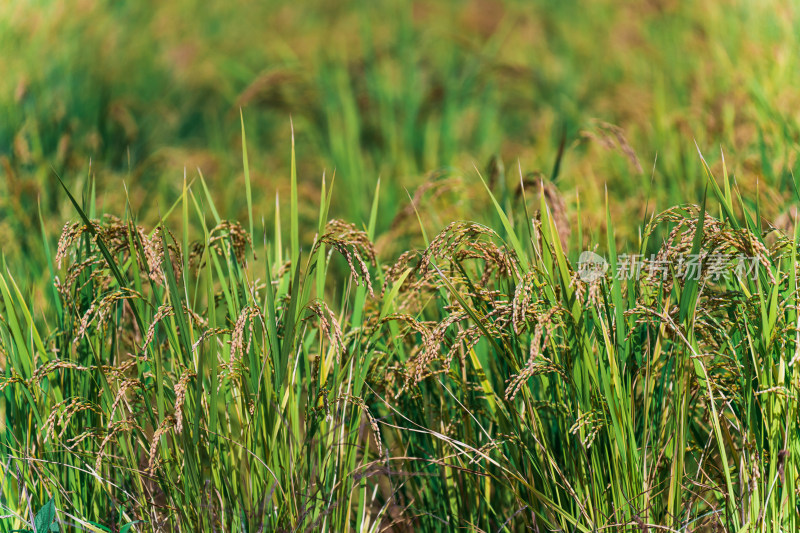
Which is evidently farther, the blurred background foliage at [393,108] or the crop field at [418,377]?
the blurred background foliage at [393,108]

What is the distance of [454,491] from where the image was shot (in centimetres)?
162

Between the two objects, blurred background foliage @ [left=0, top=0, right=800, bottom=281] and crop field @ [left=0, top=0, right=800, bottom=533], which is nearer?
crop field @ [left=0, top=0, right=800, bottom=533]

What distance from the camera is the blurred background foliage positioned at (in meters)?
2.97

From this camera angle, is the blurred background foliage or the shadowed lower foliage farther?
the blurred background foliage

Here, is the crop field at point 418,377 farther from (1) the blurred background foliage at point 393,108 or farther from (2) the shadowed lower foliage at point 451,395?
(1) the blurred background foliage at point 393,108

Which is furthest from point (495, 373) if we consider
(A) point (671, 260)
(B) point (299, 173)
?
(B) point (299, 173)

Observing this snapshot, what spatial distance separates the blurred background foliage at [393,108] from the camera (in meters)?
2.97

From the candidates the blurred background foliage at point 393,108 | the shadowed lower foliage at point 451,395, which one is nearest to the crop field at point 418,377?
the shadowed lower foliage at point 451,395

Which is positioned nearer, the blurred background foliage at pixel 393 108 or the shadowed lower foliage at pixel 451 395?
the shadowed lower foliage at pixel 451 395

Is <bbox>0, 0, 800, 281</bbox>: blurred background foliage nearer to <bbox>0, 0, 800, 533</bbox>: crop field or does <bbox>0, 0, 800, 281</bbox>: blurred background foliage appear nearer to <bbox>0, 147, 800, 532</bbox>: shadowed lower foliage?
<bbox>0, 0, 800, 533</bbox>: crop field

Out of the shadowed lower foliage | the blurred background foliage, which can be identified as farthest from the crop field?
the blurred background foliage

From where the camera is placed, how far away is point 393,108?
4.12m

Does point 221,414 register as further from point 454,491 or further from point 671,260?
point 671,260

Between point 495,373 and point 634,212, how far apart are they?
128 centimetres
